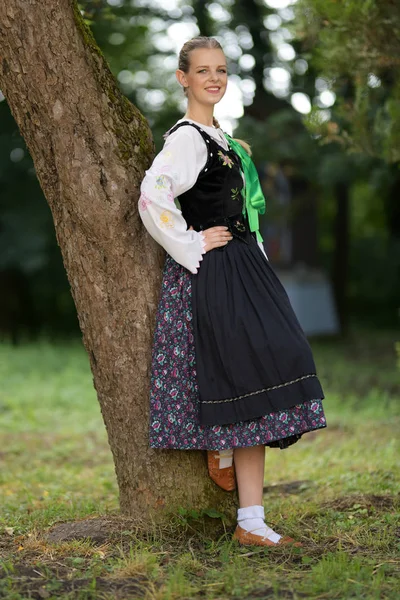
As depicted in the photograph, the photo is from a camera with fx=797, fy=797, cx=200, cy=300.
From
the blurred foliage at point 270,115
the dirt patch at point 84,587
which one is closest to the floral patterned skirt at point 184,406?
the dirt patch at point 84,587

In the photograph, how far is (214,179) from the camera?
10.7 feet

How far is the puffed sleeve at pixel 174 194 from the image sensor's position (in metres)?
3.09

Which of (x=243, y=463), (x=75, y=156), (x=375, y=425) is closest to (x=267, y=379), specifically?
(x=243, y=463)

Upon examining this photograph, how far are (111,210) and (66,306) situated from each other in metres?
16.8

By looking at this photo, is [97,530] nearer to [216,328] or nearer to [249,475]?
[249,475]

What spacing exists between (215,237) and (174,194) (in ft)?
0.79

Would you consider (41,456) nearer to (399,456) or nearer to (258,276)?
(399,456)

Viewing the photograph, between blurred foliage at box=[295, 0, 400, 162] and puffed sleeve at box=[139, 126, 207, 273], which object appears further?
blurred foliage at box=[295, 0, 400, 162]

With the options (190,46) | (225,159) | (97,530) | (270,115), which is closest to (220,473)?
(97,530)

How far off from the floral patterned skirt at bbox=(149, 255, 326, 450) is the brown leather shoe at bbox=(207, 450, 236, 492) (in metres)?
0.18

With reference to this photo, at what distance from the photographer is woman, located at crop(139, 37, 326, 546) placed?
3.11m

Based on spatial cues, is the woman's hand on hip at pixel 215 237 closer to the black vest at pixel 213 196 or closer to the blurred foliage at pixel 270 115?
the black vest at pixel 213 196

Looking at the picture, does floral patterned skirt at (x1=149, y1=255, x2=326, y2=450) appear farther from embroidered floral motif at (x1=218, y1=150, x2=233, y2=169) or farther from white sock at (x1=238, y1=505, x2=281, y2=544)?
embroidered floral motif at (x1=218, y1=150, x2=233, y2=169)

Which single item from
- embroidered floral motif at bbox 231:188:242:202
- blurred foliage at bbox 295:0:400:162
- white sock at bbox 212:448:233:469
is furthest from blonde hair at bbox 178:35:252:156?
blurred foliage at bbox 295:0:400:162
